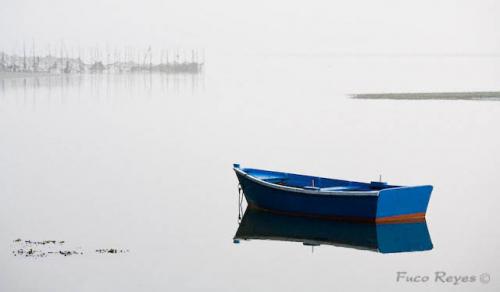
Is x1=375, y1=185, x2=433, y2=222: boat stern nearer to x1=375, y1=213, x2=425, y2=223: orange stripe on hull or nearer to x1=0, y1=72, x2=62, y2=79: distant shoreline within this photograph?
x1=375, y1=213, x2=425, y2=223: orange stripe on hull

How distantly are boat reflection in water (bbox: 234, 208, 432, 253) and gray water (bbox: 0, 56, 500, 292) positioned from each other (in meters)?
0.30

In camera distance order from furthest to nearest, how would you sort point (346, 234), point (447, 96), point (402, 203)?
point (447, 96) < point (402, 203) < point (346, 234)

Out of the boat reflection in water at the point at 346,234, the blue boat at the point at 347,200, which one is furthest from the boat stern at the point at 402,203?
the boat reflection in water at the point at 346,234

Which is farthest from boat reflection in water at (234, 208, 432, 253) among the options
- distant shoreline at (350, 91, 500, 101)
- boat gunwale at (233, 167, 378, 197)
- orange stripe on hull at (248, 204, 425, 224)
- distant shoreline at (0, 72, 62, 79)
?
distant shoreline at (0, 72, 62, 79)

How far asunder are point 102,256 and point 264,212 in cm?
403

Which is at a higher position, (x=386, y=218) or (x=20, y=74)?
(x=386, y=218)

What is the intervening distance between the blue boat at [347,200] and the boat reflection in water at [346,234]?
0.14m

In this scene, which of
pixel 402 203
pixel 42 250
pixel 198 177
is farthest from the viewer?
pixel 198 177

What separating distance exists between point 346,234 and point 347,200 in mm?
650

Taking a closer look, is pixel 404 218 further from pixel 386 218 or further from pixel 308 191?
pixel 308 191

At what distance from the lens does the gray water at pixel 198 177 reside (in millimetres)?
17297

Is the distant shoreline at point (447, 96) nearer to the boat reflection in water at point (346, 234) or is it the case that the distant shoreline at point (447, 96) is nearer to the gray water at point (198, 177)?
the gray water at point (198, 177)

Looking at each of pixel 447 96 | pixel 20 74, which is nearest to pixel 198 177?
pixel 447 96

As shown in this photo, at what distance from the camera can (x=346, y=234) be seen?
1888 cm
